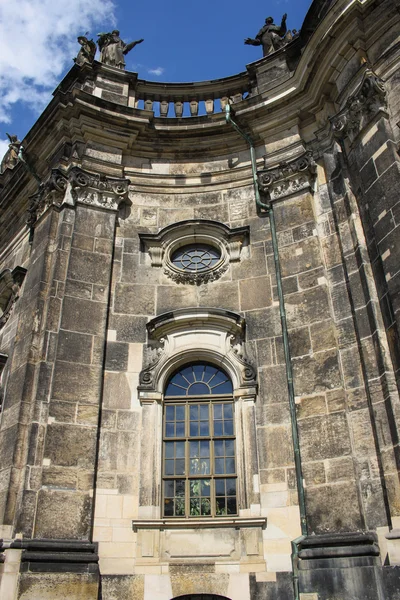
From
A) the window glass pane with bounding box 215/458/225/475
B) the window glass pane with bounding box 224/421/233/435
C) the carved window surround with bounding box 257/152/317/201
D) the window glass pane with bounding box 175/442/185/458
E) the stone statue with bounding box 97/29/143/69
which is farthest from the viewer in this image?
the stone statue with bounding box 97/29/143/69

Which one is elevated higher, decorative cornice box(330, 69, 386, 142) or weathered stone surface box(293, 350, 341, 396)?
decorative cornice box(330, 69, 386, 142)

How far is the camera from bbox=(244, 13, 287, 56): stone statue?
15.0 metres

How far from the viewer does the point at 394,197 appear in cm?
920

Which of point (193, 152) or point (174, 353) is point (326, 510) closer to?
point (174, 353)

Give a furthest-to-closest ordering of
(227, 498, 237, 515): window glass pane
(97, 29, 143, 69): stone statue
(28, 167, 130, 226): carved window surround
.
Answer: (97, 29, 143, 69): stone statue < (28, 167, 130, 226): carved window surround < (227, 498, 237, 515): window glass pane

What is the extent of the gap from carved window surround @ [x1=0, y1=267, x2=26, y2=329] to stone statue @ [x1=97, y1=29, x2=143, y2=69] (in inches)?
239

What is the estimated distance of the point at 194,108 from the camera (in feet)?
48.2

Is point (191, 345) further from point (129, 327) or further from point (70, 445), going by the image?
point (70, 445)

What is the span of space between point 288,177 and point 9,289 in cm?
710

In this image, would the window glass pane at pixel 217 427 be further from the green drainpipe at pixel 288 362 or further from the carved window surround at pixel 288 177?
the carved window surround at pixel 288 177

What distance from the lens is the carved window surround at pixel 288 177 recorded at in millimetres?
11992

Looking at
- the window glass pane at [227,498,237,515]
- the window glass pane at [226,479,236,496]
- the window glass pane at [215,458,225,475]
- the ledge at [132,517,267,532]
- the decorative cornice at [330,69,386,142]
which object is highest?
the decorative cornice at [330,69,386,142]

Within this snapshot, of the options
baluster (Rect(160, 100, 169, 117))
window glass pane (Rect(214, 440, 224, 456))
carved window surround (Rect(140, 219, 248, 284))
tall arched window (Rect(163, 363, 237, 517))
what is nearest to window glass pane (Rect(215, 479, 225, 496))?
tall arched window (Rect(163, 363, 237, 517))

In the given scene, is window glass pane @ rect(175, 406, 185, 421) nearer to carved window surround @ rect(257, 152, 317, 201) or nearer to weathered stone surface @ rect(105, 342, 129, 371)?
weathered stone surface @ rect(105, 342, 129, 371)
